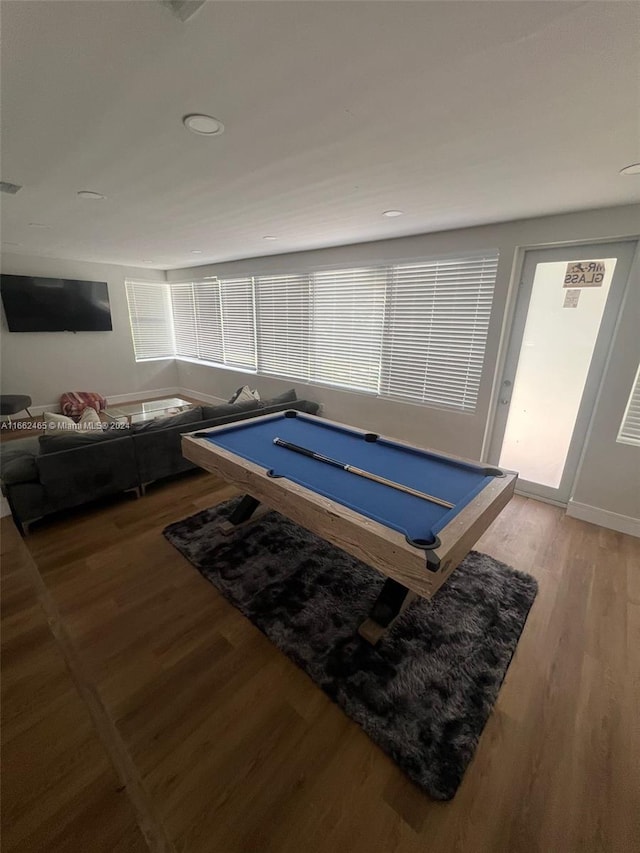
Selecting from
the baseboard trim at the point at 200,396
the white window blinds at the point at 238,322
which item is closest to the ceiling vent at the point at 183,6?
the white window blinds at the point at 238,322

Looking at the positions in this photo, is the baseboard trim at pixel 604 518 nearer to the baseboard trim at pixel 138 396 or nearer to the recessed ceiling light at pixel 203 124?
the recessed ceiling light at pixel 203 124

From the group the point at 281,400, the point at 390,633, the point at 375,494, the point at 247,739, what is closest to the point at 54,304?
the point at 281,400

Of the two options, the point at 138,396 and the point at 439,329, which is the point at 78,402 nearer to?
the point at 138,396

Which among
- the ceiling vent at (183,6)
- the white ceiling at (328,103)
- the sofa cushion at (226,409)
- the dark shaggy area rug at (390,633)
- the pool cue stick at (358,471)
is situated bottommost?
the dark shaggy area rug at (390,633)

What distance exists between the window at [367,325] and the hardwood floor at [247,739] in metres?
2.23

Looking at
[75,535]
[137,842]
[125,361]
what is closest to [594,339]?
[137,842]

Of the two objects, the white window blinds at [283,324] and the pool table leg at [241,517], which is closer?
the pool table leg at [241,517]

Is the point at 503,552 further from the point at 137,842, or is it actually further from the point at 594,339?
the point at 137,842

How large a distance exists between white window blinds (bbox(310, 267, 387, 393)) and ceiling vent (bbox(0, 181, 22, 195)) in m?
3.00

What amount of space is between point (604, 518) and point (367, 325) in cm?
299

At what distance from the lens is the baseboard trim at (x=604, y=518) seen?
2.59 metres

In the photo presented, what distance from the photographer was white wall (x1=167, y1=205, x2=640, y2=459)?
2.50 metres

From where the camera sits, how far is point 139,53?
104 centimetres

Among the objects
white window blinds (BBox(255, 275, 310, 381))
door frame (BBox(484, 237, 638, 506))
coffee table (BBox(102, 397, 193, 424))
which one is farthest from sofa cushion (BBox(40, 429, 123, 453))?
door frame (BBox(484, 237, 638, 506))
